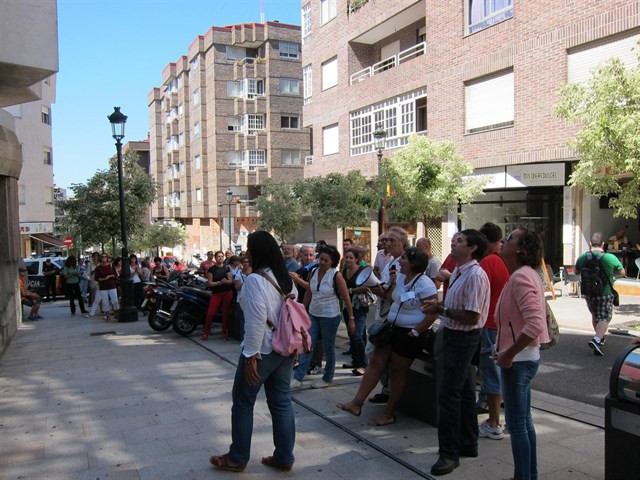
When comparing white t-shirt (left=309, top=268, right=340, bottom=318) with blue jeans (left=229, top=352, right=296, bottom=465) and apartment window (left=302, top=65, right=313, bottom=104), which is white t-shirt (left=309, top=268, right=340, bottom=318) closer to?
blue jeans (left=229, top=352, right=296, bottom=465)

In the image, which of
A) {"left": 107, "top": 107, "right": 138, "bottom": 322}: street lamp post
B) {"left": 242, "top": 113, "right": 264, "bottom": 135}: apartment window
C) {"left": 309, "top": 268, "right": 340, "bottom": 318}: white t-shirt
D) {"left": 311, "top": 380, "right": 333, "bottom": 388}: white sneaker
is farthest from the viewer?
{"left": 242, "top": 113, "right": 264, "bottom": 135}: apartment window

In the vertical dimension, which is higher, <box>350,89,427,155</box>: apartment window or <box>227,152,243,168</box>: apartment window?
<box>227,152,243,168</box>: apartment window

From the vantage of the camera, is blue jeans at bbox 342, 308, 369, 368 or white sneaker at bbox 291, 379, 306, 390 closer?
white sneaker at bbox 291, 379, 306, 390

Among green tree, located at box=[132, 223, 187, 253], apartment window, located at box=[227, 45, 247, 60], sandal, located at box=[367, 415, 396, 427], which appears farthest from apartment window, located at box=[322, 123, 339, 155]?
green tree, located at box=[132, 223, 187, 253]

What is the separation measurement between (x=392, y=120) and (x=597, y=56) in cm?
941

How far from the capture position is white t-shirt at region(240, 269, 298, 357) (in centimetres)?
395

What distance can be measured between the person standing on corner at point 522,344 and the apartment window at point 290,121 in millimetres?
47366

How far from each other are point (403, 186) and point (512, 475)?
14.0m

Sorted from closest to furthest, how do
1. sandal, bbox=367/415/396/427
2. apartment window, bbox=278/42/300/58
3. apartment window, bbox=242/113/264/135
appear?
sandal, bbox=367/415/396/427 → apartment window, bbox=278/42/300/58 → apartment window, bbox=242/113/264/135

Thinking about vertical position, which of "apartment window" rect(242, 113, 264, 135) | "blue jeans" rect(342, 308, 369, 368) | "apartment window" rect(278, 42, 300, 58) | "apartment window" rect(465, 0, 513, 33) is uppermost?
"apartment window" rect(278, 42, 300, 58)

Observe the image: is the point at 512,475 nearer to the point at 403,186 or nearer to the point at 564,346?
the point at 564,346

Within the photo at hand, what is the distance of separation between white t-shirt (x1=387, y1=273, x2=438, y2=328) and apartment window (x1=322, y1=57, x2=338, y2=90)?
77.9 ft

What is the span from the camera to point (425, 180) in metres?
17.5

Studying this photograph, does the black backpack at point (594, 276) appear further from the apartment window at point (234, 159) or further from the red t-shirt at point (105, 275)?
the apartment window at point (234, 159)
